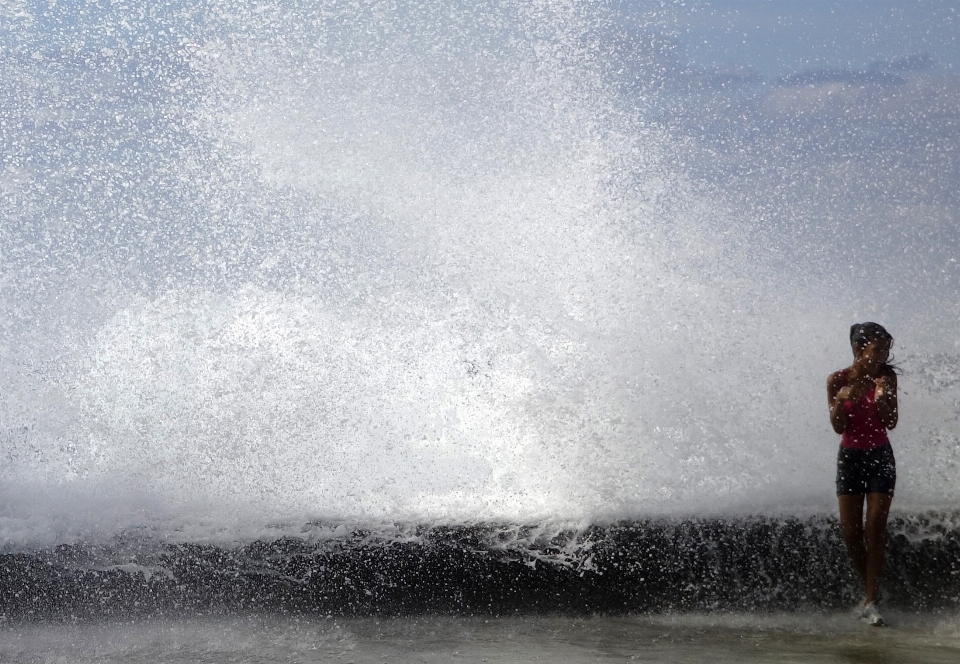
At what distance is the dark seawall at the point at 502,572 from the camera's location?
5270 millimetres

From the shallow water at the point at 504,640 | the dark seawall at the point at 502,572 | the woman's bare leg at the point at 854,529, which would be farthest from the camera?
the dark seawall at the point at 502,572

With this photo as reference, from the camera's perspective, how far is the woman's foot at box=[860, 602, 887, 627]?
16.0 feet

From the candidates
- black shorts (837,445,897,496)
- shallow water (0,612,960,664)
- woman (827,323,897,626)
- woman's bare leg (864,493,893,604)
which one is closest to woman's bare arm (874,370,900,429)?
woman (827,323,897,626)

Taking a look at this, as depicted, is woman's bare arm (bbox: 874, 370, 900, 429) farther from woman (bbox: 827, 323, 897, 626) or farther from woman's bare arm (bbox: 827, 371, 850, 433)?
woman's bare arm (bbox: 827, 371, 850, 433)

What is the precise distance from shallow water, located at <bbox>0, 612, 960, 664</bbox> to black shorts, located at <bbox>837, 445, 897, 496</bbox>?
2.22ft

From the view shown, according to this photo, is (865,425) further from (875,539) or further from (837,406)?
(875,539)

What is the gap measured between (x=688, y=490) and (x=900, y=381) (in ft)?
8.38

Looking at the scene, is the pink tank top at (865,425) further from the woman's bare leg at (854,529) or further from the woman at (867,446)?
the woman's bare leg at (854,529)

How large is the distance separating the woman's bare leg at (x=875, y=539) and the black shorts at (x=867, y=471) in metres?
0.05

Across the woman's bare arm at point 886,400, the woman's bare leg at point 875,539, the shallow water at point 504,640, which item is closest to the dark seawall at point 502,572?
the shallow water at point 504,640

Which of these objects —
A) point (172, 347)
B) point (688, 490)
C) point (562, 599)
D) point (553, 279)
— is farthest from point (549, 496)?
point (172, 347)

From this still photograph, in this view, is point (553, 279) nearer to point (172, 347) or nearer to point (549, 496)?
point (549, 496)

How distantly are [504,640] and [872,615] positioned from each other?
182cm

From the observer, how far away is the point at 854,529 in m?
4.96
